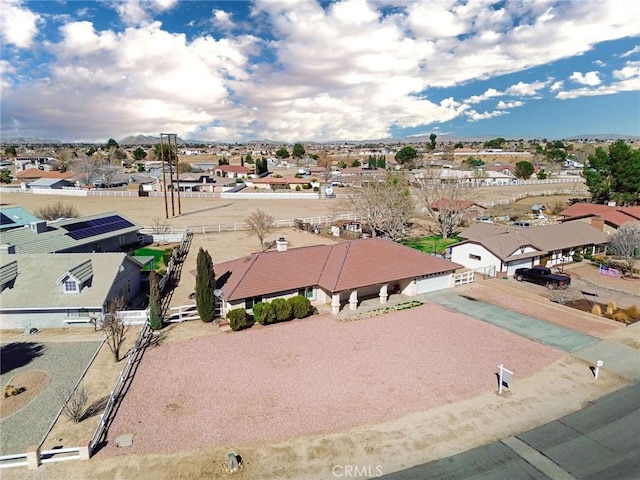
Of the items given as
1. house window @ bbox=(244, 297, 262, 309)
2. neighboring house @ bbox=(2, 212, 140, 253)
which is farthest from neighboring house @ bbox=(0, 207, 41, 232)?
house window @ bbox=(244, 297, 262, 309)

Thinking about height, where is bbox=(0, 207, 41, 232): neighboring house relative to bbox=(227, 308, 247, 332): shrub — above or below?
above

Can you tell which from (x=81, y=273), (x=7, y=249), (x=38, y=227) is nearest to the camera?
(x=81, y=273)

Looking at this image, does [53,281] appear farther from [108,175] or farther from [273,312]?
[108,175]

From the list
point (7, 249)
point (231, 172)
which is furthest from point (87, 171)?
point (7, 249)

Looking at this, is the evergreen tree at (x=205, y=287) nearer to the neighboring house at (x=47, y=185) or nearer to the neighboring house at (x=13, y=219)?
the neighboring house at (x=13, y=219)

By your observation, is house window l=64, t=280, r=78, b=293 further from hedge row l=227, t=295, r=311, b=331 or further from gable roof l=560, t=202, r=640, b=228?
gable roof l=560, t=202, r=640, b=228

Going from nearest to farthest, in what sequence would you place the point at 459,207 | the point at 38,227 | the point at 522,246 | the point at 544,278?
1. the point at 544,278
2. the point at 38,227
3. the point at 522,246
4. the point at 459,207

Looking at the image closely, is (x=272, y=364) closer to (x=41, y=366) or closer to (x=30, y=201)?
(x=41, y=366)
